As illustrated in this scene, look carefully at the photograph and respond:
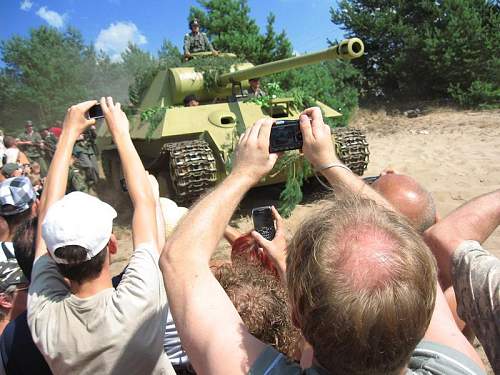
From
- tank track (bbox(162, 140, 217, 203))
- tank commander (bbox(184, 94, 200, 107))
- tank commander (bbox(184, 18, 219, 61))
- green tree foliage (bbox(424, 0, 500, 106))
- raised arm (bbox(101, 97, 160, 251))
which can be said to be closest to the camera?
raised arm (bbox(101, 97, 160, 251))

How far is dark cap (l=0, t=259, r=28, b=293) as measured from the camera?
2.06 metres

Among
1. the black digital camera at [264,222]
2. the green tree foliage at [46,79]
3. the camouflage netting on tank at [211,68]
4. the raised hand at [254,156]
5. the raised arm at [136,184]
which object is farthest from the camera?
the green tree foliage at [46,79]

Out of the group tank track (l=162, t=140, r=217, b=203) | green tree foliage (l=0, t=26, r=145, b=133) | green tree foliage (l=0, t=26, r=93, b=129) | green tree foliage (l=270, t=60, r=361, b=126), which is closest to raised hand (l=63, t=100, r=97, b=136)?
tank track (l=162, t=140, r=217, b=203)

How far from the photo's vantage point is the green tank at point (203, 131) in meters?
5.41

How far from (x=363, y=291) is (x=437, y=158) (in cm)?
938

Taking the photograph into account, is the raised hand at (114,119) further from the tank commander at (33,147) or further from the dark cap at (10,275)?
the tank commander at (33,147)

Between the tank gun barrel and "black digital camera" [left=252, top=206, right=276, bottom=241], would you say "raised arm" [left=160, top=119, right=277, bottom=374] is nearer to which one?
"black digital camera" [left=252, top=206, right=276, bottom=241]

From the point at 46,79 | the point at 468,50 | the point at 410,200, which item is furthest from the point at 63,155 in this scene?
the point at 46,79

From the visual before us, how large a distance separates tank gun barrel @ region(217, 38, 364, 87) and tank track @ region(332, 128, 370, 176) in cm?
147

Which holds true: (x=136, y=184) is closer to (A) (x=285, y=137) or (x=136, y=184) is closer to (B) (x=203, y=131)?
(A) (x=285, y=137)

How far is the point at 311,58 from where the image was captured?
4.78 meters

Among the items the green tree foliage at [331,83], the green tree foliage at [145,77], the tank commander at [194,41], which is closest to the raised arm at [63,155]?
the green tree foliage at [331,83]

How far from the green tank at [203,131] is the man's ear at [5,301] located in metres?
3.39

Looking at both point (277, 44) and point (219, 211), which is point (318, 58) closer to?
point (219, 211)
